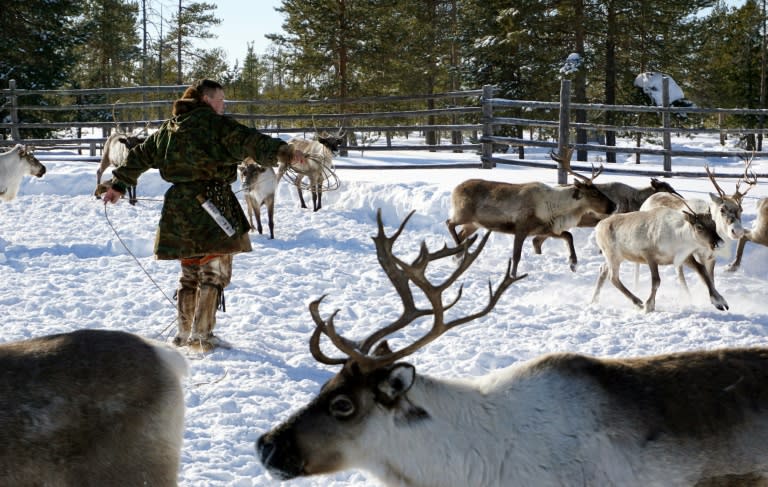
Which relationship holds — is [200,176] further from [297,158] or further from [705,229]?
[705,229]

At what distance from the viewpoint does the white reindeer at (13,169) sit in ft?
37.2

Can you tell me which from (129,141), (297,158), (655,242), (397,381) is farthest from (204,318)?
(129,141)

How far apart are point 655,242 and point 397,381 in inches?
213

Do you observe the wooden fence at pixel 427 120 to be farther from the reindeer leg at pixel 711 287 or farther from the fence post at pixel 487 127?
the reindeer leg at pixel 711 287

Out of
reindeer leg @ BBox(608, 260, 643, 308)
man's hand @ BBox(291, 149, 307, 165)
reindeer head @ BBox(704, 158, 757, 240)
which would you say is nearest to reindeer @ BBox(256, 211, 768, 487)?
man's hand @ BBox(291, 149, 307, 165)

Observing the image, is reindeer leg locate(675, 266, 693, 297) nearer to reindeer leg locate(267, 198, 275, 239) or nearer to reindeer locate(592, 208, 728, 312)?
reindeer locate(592, 208, 728, 312)

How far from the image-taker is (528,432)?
8.48 feet

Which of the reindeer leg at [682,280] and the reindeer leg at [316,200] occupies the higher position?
the reindeer leg at [316,200]

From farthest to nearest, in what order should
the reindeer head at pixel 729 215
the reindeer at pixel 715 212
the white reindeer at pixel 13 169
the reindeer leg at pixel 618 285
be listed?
the white reindeer at pixel 13 169, the reindeer head at pixel 729 215, the reindeer at pixel 715 212, the reindeer leg at pixel 618 285

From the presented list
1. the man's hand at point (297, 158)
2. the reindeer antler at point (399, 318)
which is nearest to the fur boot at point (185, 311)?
the man's hand at point (297, 158)

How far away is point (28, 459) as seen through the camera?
2.41 metres

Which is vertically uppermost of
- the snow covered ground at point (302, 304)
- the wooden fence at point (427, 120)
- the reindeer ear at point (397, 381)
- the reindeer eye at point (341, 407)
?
the wooden fence at point (427, 120)

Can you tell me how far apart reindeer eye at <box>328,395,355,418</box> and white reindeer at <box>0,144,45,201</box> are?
1039cm

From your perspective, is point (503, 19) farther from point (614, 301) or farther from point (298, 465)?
point (298, 465)
